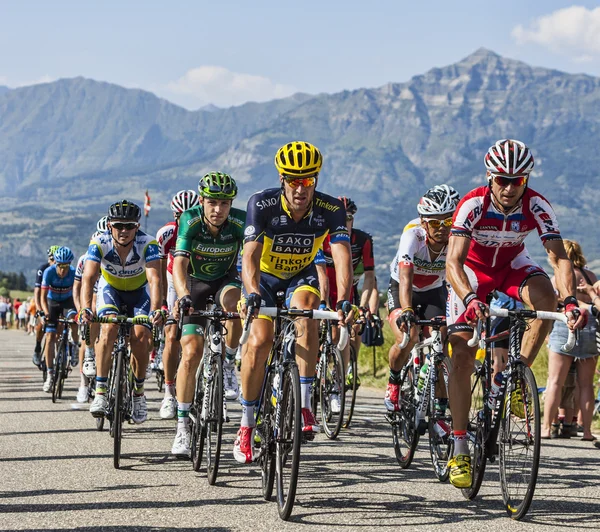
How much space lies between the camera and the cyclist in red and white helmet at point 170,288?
34.4 feet

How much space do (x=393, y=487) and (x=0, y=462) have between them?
351 cm

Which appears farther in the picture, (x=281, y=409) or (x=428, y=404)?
(x=428, y=404)

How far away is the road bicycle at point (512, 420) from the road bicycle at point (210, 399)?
1.93m

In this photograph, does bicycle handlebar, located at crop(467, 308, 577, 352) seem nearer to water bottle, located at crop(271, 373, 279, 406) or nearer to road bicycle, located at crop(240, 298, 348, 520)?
road bicycle, located at crop(240, 298, 348, 520)

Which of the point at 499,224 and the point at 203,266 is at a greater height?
the point at 499,224

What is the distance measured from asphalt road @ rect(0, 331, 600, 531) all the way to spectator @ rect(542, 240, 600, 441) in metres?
0.61

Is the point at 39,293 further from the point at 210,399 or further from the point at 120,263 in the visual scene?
the point at 210,399

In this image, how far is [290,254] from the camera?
23.9ft

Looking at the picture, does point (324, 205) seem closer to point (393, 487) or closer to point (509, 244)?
point (509, 244)

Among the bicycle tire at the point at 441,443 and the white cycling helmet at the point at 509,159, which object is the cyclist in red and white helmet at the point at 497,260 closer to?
the white cycling helmet at the point at 509,159

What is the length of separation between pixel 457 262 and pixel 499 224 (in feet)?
1.61

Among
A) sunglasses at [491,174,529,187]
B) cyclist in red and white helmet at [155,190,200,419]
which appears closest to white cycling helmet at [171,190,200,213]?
cyclist in red and white helmet at [155,190,200,419]

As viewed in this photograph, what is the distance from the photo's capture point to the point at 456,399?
7.07 metres

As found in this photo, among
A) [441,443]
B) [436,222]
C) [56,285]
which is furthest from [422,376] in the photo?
[56,285]
